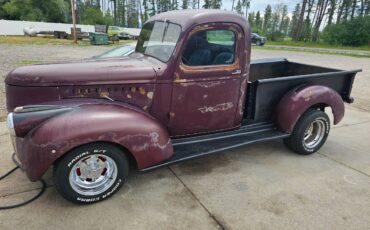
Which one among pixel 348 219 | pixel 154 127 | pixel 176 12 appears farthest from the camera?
pixel 176 12

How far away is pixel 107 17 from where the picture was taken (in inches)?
2480

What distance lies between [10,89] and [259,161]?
3.21 meters

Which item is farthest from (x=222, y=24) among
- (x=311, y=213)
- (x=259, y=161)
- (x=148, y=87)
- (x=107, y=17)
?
(x=107, y=17)

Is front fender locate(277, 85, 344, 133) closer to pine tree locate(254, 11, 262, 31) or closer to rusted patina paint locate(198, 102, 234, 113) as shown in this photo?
rusted patina paint locate(198, 102, 234, 113)

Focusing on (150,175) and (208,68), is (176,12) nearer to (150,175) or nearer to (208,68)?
(208,68)

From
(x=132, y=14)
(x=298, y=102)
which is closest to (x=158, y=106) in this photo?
(x=298, y=102)

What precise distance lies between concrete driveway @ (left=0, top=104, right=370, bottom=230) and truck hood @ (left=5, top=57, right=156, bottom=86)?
121cm

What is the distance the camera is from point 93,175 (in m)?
3.06

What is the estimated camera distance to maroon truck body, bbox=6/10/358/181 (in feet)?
9.02

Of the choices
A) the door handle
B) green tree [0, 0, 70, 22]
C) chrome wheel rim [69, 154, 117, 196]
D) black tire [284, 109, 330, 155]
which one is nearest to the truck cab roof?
the door handle

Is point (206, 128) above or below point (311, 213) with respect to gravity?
above

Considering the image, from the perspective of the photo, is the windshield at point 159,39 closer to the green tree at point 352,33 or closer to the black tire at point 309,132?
the black tire at point 309,132

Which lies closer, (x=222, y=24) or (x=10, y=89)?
(x=10, y=89)

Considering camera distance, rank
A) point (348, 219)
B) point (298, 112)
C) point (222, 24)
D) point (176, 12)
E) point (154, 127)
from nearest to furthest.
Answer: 1. point (348, 219)
2. point (154, 127)
3. point (222, 24)
4. point (176, 12)
5. point (298, 112)
